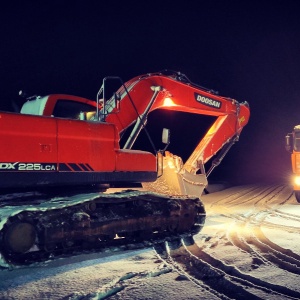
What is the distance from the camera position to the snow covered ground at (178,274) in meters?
4.08

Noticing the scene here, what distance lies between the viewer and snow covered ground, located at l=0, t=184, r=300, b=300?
4082mm

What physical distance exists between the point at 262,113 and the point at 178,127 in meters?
40.1

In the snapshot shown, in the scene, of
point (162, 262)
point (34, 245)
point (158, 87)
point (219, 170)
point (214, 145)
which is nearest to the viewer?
point (34, 245)

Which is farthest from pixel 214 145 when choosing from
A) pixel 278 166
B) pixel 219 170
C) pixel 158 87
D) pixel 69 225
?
pixel 278 166

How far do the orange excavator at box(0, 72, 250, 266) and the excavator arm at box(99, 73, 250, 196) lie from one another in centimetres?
3

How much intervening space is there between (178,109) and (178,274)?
14.4 ft

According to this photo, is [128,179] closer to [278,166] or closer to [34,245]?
[34,245]

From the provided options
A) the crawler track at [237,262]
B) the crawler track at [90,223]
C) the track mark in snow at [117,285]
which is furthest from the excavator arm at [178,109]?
the track mark in snow at [117,285]

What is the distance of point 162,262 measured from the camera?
5332mm

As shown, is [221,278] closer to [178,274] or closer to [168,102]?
[178,274]

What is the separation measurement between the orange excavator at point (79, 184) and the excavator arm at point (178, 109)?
31mm

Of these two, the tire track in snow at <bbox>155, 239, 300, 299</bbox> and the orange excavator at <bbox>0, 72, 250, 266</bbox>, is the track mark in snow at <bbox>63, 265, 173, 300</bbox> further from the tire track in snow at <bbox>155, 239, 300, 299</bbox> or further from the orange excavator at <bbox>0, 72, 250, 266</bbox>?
the orange excavator at <bbox>0, 72, 250, 266</bbox>

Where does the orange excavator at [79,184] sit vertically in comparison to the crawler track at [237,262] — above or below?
above

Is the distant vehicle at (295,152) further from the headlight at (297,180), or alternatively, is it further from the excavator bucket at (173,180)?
the excavator bucket at (173,180)
